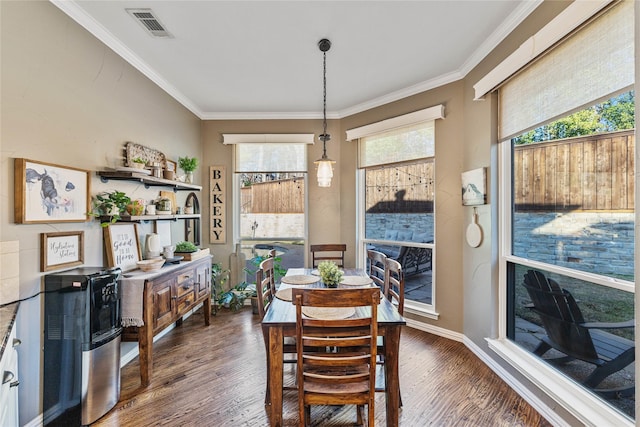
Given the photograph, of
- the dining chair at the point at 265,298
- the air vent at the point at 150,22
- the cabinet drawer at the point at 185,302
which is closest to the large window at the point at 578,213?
the dining chair at the point at 265,298

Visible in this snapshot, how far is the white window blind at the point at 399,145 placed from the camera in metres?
3.34

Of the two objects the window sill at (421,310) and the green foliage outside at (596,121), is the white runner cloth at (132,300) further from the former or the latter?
the green foliage outside at (596,121)

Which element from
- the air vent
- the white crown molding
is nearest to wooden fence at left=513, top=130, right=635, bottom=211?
the air vent

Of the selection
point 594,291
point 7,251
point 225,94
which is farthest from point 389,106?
point 7,251

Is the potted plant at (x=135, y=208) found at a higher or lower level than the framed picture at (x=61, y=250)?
higher

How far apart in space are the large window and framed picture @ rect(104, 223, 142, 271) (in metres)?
3.33

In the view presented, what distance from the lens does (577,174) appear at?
73.5 inches

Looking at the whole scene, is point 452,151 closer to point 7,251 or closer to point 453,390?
point 453,390

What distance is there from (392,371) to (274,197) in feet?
10.0

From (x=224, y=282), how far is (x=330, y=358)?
9.90 ft

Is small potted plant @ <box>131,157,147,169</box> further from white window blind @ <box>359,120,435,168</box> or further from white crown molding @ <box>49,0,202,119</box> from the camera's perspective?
white window blind @ <box>359,120,435,168</box>

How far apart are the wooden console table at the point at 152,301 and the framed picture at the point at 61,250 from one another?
1.21 ft

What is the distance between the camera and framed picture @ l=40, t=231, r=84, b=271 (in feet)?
6.06

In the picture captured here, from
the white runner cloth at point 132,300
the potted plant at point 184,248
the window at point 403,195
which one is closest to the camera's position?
the white runner cloth at point 132,300
